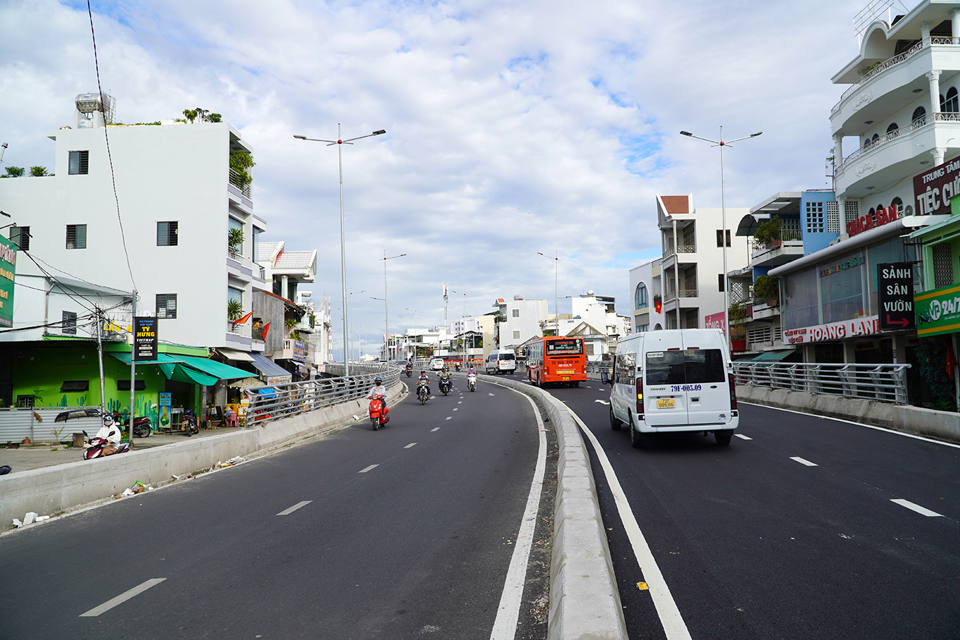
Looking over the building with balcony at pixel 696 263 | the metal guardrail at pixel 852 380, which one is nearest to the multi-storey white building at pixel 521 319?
the building with balcony at pixel 696 263

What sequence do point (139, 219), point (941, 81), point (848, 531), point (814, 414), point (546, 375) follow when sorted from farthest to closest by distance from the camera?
point (546, 375), point (139, 219), point (941, 81), point (814, 414), point (848, 531)

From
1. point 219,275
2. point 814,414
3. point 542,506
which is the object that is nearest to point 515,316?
point 219,275

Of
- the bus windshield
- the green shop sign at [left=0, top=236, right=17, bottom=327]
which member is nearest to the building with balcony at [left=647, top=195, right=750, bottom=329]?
the bus windshield

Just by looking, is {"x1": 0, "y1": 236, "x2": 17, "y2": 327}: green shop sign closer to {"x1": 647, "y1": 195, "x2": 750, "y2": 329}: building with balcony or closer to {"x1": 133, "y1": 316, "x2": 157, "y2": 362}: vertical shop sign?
{"x1": 133, "y1": 316, "x2": 157, "y2": 362}: vertical shop sign

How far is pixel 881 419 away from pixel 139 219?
29414mm

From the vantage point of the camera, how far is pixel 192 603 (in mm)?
5141

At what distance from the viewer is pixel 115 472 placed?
34.1 feet

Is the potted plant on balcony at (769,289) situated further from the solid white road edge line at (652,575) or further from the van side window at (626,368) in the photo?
the solid white road edge line at (652,575)

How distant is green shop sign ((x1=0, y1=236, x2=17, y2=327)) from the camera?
53.2 ft

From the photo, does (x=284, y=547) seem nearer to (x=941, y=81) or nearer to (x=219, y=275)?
(x=219, y=275)

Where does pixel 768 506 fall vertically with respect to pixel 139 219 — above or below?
below

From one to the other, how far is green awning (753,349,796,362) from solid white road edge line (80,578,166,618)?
118ft

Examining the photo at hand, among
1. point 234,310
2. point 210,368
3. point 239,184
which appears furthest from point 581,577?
point 239,184

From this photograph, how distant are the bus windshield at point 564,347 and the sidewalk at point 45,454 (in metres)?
24.1
